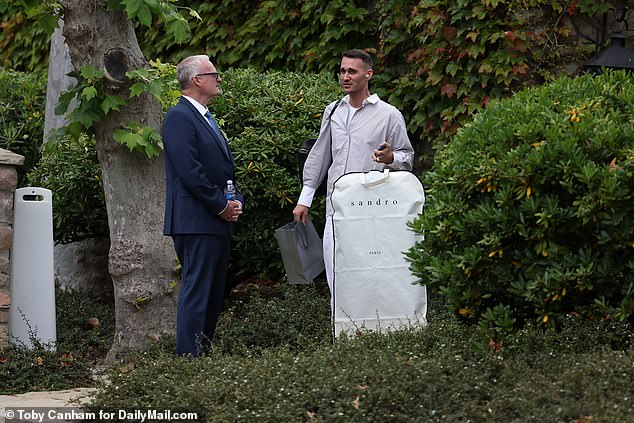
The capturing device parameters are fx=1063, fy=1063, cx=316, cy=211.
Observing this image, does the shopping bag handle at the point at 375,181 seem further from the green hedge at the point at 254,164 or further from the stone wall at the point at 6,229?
the stone wall at the point at 6,229

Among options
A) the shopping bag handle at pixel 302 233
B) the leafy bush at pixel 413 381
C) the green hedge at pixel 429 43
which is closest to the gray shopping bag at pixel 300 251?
the shopping bag handle at pixel 302 233

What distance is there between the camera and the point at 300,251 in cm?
679

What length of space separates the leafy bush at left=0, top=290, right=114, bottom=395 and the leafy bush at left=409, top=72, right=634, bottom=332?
2.80 meters

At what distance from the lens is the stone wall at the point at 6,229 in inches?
278

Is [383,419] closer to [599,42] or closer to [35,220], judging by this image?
[35,220]

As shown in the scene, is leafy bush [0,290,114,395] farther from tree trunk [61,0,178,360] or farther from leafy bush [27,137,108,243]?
leafy bush [27,137,108,243]

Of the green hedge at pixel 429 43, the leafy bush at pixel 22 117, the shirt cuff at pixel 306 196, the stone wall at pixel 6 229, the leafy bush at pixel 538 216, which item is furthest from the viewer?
the leafy bush at pixel 22 117

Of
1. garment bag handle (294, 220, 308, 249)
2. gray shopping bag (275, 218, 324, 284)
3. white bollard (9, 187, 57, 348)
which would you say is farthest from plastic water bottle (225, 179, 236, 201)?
white bollard (9, 187, 57, 348)

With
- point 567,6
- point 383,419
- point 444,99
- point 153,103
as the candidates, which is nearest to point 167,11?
point 153,103

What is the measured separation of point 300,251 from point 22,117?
498 cm

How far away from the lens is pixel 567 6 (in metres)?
8.12

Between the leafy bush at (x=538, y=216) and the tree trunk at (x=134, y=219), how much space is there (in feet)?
8.75

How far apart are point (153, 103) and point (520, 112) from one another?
3.04 meters

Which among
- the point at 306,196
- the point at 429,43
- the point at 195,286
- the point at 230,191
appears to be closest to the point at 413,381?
the point at 195,286
